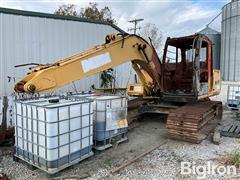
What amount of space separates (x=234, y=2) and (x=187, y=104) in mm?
9009

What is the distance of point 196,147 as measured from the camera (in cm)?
638

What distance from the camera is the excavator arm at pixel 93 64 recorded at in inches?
184

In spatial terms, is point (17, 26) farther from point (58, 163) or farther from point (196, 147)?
point (196, 147)

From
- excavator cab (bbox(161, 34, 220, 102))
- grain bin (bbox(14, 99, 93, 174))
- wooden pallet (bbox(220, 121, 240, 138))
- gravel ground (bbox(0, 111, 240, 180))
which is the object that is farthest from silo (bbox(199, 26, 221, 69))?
grain bin (bbox(14, 99, 93, 174))

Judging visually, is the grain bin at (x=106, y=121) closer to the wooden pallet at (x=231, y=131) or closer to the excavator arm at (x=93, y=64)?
the excavator arm at (x=93, y=64)

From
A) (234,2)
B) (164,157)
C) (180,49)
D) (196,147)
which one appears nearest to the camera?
(164,157)

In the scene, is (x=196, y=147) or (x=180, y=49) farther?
(x=180, y=49)

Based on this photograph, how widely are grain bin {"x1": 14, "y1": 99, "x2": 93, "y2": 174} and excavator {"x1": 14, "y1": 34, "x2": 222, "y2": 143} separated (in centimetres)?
47

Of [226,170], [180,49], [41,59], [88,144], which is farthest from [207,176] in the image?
[41,59]

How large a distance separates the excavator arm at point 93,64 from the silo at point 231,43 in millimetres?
7440

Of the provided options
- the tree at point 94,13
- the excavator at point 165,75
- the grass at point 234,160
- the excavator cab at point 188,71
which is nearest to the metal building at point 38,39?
the excavator at point 165,75

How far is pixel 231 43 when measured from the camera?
1420cm

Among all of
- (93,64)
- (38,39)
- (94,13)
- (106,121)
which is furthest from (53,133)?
(94,13)

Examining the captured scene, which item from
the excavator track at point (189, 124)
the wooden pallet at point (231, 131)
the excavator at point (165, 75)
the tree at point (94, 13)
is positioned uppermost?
the tree at point (94, 13)
